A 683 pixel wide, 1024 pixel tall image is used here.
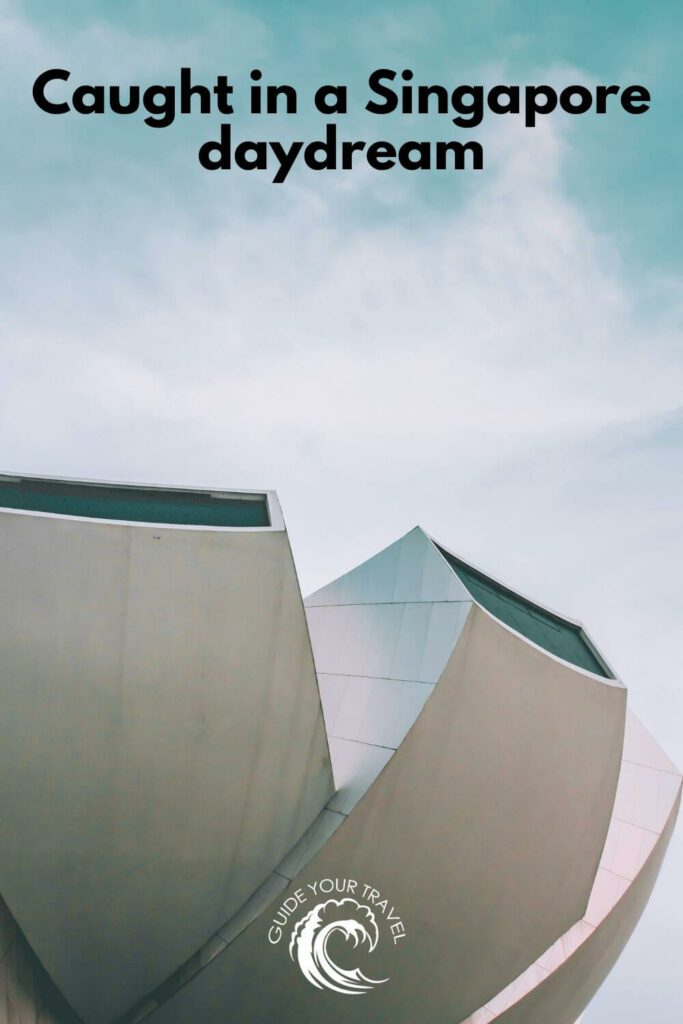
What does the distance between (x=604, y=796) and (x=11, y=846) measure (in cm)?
718

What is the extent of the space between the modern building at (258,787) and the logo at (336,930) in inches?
1.0

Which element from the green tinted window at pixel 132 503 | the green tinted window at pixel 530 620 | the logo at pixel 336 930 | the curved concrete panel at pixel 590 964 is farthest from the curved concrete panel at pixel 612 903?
the green tinted window at pixel 132 503

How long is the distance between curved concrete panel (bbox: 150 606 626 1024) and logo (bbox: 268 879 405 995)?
A: 0.36ft

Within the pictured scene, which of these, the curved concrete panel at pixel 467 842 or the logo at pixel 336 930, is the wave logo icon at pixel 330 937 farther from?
the curved concrete panel at pixel 467 842

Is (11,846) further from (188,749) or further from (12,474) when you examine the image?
(12,474)

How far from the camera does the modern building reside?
28.0 feet

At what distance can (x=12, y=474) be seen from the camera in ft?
33.3

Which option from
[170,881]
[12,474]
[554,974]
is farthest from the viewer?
[554,974]

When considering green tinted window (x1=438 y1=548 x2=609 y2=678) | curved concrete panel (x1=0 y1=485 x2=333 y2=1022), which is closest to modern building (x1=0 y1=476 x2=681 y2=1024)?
curved concrete panel (x1=0 y1=485 x2=333 y2=1022)

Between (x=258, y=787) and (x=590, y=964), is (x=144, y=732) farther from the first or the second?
(x=590, y=964)

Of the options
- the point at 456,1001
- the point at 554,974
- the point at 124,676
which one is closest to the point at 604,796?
the point at 554,974

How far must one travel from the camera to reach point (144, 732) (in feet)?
28.6

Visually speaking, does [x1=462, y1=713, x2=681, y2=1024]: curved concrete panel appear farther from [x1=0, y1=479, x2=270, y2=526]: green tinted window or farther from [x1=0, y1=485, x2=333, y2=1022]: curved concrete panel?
[x1=0, y1=479, x2=270, y2=526]: green tinted window

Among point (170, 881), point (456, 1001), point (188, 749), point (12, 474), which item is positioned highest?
point (12, 474)
